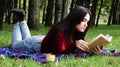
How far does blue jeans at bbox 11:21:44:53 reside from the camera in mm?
9180

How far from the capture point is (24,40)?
957 cm

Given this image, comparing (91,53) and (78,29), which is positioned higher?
(78,29)

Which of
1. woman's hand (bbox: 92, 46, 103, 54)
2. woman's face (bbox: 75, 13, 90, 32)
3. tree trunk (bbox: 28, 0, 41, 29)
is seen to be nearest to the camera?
woman's face (bbox: 75, 13, 90, 32)

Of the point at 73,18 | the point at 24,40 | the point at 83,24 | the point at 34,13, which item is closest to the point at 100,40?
the point at 83,24

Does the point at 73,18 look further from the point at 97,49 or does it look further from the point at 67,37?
the point at 97,49

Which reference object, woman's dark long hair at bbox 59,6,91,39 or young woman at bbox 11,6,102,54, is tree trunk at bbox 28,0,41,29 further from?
woman's dark long hair at bbox 59,6,91,39

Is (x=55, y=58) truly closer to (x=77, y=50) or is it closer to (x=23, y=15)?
(x=77, y=50)

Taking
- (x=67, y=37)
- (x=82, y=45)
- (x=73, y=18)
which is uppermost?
(x=73, y=18)

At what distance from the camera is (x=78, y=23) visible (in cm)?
840

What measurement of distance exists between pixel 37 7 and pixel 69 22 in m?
14.0

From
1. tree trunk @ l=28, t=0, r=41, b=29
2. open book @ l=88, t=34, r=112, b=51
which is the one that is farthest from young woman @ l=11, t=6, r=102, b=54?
tree trunk @ l=28, t=0, r=41, b=29

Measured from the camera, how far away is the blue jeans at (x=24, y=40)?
9180 millimetres

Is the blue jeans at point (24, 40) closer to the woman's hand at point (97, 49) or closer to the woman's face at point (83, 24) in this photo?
the woman's face at point (83, 24)

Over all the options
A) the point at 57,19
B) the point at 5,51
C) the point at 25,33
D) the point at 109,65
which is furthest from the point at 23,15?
the point at 57,19
